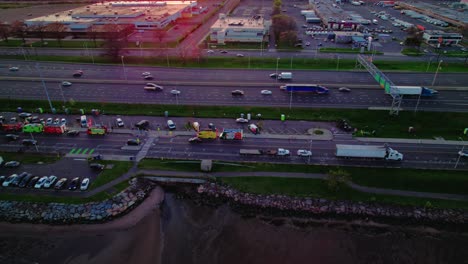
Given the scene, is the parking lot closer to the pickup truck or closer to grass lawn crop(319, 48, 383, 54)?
the pickup truck

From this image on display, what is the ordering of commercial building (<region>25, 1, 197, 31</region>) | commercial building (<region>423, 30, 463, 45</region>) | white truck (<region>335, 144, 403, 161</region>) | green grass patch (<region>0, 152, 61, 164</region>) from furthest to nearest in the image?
commercial building (<region>25, 1, 197, 31</region>)
commercial building (<region>423, 30, 463, 45</region>)
green grass patch (<region>0, 152, 61, 164</region>)
white truck (<region>335, 144, 403, 161</region>)

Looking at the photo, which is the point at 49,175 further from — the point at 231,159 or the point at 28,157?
the point at 231,159

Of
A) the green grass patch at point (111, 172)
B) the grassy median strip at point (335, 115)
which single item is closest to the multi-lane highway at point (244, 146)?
the green grass patch at point (111, 172)

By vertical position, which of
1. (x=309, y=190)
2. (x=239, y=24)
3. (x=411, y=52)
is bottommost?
(x=309, y=190)

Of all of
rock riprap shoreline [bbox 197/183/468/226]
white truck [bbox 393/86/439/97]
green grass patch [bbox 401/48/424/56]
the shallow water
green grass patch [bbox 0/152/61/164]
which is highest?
green grass patch [bbox 401/48/424/56]

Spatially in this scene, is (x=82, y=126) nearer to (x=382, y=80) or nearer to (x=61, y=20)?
(x=382, y=80)

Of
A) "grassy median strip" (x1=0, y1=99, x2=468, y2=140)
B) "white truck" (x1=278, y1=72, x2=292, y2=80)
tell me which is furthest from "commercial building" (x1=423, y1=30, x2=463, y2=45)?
"white truck" (x1=278, y1=72, x2=292, y2=80)

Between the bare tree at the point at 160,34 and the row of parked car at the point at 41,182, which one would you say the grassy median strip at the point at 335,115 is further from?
the bare tree at the point at 160,34

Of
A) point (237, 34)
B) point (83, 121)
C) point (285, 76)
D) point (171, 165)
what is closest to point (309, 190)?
point (171, 165)
